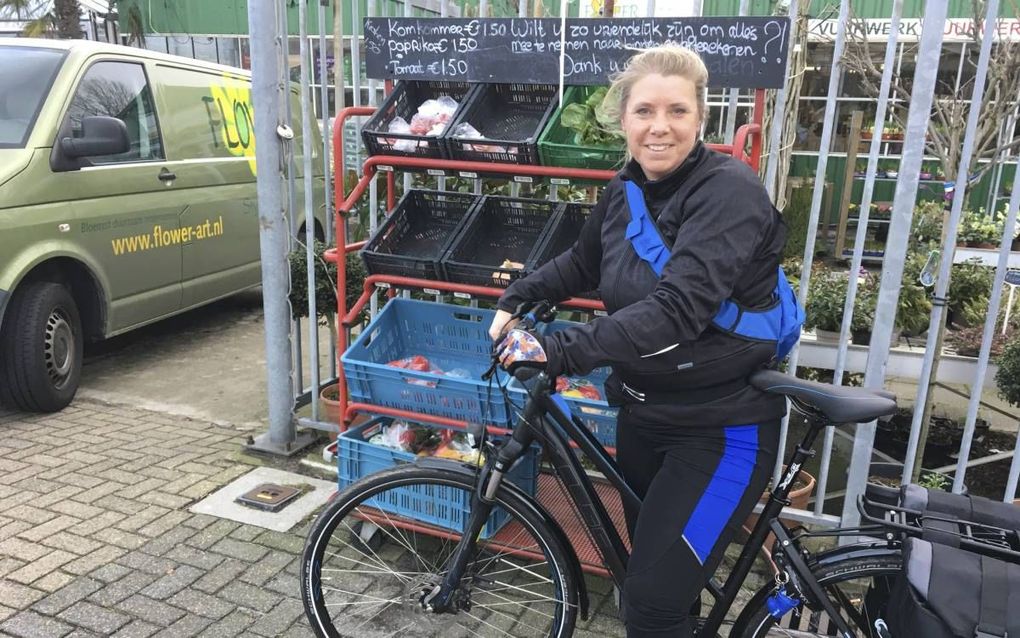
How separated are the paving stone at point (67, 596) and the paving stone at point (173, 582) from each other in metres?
0.22

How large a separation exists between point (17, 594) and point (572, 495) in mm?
2305

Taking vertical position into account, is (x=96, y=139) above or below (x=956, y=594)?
above

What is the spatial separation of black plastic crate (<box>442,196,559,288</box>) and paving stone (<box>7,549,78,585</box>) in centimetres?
215

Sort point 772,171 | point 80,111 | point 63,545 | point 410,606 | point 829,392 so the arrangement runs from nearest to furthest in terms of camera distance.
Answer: point 829,392 → point 410,606 → point 772,171 → point 63,545 → point 80,111

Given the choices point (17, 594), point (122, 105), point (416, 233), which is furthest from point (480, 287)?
point (122, 105)

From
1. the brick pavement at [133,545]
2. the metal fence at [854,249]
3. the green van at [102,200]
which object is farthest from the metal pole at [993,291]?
the green van at [102,200]

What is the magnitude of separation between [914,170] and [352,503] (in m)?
2.38

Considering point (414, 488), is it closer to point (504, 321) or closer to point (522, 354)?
point (504, 321)

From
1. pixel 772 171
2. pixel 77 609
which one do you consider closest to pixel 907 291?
pixel 772 171

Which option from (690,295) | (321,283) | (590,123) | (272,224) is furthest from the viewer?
(321,283)

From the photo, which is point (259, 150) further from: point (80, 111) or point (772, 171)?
point (772, 171)

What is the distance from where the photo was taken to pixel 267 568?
10.7 feet

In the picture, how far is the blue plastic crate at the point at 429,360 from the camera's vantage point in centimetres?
324

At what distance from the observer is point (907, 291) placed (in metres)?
5.06
